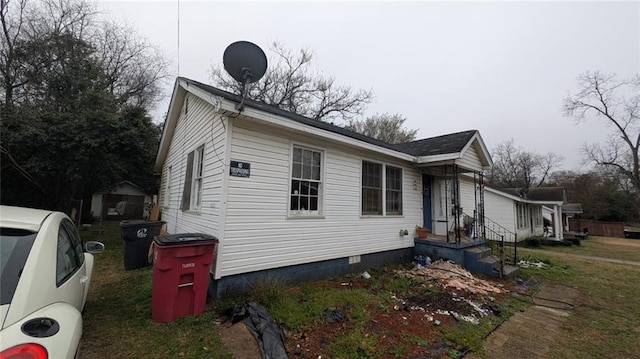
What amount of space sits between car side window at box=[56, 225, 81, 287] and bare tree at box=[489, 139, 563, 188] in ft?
157

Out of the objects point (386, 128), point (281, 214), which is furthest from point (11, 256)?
point (386, 128)

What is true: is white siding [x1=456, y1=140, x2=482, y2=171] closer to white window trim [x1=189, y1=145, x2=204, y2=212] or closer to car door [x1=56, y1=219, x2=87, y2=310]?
white window trim [x1=189, y1=145, x2=204, y2=212]

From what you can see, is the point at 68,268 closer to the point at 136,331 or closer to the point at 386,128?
the point at 136,331

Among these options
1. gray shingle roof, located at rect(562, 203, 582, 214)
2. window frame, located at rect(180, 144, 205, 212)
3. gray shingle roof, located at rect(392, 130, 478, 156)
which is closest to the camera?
window frame, located at rect(180, 144, 205, 212)

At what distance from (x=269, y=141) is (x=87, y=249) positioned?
3248 mm

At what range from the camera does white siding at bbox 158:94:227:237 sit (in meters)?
4.90

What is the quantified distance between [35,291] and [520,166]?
51603mm

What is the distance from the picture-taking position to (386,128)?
82.6 ft

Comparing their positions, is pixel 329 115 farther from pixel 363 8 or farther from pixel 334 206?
pixel 334 206

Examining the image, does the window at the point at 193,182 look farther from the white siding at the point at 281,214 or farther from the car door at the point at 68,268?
the car door at the point at 68,268

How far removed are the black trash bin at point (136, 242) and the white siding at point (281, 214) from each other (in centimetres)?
336

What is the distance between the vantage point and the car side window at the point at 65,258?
2.11 m

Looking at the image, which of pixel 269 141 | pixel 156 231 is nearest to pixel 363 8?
pixel 269 141

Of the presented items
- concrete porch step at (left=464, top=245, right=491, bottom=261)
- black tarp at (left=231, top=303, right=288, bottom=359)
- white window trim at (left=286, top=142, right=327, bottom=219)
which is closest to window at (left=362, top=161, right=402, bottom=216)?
white window trim at (left=286, top=142, right=327, bottom=219)
